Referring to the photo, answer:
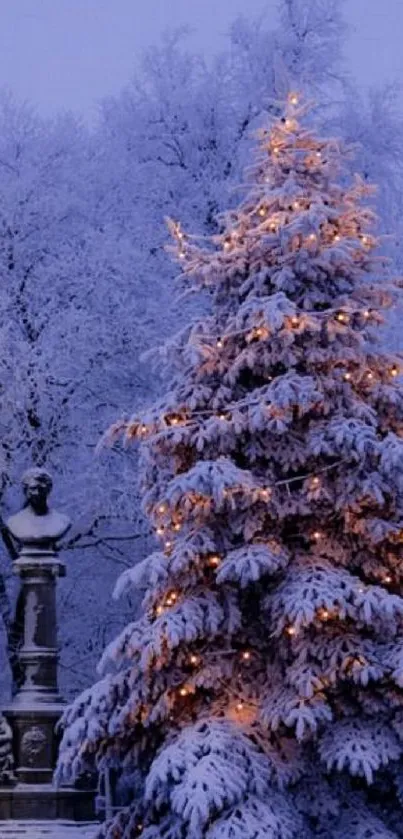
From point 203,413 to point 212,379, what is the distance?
0.31 meters

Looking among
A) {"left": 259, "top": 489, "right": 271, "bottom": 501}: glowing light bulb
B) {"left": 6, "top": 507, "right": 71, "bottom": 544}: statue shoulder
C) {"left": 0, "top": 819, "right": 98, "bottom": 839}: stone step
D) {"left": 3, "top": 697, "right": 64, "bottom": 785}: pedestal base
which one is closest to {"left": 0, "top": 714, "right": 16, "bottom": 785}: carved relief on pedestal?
{"left": 3, "top": 697, "right": 64, "bottom": 785}: pedestal base

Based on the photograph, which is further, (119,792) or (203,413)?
(119,792)

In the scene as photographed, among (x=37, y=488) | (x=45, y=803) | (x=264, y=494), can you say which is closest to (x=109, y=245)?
(x=37, y=488)

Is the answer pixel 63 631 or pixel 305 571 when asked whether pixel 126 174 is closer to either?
pixel 63 631

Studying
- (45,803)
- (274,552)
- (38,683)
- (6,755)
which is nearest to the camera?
(274,552)

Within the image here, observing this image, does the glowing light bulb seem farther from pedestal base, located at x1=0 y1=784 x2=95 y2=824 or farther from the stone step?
pedestal base, located at x1=0 y1=784 x2=95 y2=824

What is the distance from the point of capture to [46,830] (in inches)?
639

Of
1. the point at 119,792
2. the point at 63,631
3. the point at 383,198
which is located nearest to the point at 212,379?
the point at 119,792

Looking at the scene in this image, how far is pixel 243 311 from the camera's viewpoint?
1145cm

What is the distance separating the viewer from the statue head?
17531 mm

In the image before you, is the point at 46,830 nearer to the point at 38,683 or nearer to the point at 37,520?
the point at 38,683

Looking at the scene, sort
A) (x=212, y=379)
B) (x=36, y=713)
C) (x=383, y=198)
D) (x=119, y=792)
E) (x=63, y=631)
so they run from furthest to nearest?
(x=383, y=198)
(x=63, y=631)
(x=119, y=792)
(x=36, y=713)
(x=212, y=379)

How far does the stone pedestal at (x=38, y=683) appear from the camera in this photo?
16.7m

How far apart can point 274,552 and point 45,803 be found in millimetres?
6603
